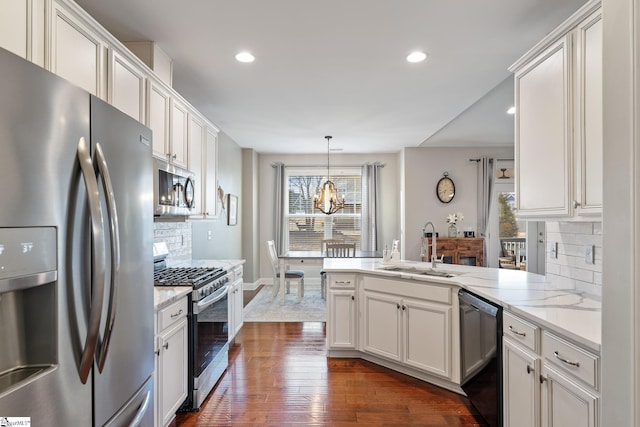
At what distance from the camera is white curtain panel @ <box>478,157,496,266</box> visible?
6.51m

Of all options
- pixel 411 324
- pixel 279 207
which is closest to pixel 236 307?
pixel 411 324

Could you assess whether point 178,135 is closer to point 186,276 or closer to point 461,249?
point 186,276

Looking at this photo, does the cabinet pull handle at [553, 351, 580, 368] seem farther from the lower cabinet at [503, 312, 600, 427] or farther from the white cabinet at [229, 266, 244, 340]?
the white cabinet at [229, 266, 244, 340]

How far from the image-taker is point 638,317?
2.79 feet

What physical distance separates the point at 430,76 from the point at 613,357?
9.27ft

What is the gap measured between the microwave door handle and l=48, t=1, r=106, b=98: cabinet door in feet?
2.64

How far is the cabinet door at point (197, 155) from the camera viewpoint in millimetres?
3066

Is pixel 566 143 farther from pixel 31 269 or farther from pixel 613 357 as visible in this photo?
pixel 31 269

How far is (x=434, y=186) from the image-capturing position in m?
6.59

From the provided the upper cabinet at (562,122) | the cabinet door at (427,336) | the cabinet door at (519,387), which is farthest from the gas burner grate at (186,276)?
the upper cabinet at (562,122)

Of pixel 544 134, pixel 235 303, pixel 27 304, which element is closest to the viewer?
pixel 27 304

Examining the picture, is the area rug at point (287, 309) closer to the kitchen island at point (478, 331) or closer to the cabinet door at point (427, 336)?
the kitchen island at point (478, 331)

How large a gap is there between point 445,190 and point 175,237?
5114mm

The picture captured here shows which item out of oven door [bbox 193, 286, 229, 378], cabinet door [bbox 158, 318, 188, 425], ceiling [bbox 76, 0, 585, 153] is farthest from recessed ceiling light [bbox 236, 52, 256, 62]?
cabinet door [bbox 158, 318, 188, 425]
